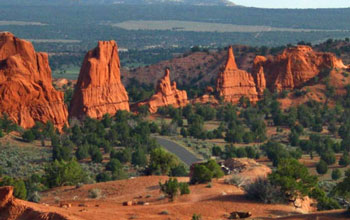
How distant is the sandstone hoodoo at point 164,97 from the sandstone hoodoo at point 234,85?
8.00 metres

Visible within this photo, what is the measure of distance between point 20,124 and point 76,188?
37871 millimetres

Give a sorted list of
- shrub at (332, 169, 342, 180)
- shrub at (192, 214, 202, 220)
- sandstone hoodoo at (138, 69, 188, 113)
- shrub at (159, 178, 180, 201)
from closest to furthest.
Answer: shrub at (192, 214, 202, 220), shrub at (159, 178, 180, 201), shrub at (332, 169, 342, 180), sandstone hoodoo at (138, 69, 188, 113)

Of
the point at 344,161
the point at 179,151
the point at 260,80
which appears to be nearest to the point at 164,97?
the point at 260,80

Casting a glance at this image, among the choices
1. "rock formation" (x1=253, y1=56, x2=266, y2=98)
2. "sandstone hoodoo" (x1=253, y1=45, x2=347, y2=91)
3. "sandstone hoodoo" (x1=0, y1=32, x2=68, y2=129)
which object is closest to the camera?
"sandstone hoodoo" (x1=0, y1=32, x2=68, y2=129)

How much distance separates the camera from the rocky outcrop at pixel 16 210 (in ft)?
105

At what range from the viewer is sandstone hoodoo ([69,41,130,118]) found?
96675 mm

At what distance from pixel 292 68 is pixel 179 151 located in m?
50.1

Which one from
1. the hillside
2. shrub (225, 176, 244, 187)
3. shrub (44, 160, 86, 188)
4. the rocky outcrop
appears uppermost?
the rocky outcrop

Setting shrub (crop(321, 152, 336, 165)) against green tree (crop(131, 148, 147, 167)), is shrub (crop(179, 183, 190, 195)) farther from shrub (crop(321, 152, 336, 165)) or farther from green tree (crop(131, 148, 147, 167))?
shrub (crop(321, 152, 336, 165))

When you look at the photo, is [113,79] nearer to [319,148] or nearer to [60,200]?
[319,148]

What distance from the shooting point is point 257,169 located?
49719mm

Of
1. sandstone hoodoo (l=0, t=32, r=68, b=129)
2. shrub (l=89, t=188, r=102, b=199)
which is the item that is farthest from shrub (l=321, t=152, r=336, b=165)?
shrub (l=89, t=188, r=102, b=199)

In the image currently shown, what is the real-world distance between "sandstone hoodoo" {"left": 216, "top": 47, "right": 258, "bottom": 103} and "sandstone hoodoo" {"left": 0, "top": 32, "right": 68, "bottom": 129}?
38.9 m

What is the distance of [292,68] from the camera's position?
426ft
